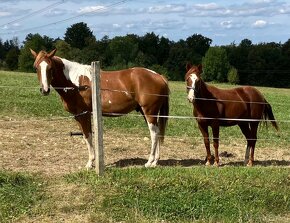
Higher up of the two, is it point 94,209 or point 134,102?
point 134,102

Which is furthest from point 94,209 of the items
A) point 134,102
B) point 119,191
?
point 134,102

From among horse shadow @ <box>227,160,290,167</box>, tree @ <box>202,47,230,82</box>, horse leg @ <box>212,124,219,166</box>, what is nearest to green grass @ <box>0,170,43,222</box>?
horse leg @ <box>212,124,219,166</box>

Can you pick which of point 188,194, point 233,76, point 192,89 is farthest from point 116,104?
point 233,76

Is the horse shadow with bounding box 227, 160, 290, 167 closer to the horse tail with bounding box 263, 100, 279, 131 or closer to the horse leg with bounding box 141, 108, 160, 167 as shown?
the horse tail with bounding box 263, 100, 279, 131

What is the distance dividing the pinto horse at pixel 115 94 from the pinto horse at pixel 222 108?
1.94 feet

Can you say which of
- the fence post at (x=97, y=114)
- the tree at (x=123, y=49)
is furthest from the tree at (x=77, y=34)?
the fence post at (x=97, y=114)

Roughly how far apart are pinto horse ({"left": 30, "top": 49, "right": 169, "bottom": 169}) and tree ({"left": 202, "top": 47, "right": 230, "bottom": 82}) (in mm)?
75643

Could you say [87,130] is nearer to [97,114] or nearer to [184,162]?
[97,114]

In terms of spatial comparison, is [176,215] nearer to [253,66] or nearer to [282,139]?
[282,139]

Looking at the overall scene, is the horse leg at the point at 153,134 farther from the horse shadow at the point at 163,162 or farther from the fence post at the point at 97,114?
the fence post at the point at 97,114

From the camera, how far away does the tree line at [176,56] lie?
8194 centimetres

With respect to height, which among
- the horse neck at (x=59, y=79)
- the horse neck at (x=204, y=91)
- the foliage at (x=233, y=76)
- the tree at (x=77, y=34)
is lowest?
the foliage at (x=233, y=76)

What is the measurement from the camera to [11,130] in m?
11.7

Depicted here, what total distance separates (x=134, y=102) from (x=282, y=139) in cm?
596
